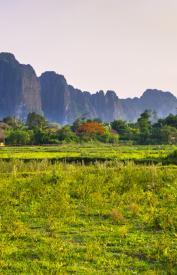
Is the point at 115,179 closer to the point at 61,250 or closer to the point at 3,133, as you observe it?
the point at 61,250

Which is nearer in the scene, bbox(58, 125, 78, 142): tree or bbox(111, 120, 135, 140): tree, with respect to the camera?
bbox(58, 125, 78, 142): tree

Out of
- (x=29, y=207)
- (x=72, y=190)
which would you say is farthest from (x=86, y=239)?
(x=72, y=190)

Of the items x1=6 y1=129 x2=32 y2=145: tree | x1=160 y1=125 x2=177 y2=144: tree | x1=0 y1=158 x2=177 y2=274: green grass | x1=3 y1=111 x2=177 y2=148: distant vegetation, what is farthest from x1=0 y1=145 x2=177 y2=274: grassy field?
x1=160 y1=125 x2=177 y2=144: tree

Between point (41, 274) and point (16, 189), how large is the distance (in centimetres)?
1119

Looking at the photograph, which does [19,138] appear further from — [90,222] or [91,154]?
[90,222]

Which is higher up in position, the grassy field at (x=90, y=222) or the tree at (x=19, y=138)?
Answer: the tree at (x=19, y=138)

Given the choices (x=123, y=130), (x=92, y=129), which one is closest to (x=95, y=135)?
(x=92, y=129)

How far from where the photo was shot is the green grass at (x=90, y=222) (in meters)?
10.9

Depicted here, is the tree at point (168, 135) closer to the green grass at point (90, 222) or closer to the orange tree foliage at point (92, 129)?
the orange tree foliage at point (92, 129)

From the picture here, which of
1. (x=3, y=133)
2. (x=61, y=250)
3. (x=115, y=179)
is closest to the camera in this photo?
(x=61, y=250)

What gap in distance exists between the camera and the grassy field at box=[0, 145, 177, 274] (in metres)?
10.9

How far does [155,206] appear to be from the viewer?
1823 centimetres

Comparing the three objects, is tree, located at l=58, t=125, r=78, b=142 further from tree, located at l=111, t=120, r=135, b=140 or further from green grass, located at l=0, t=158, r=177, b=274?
green grass, located at l=0, t=158, r=177, b=274

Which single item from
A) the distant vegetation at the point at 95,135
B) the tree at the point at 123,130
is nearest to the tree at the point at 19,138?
the distant vegetation at the point at 95,135
